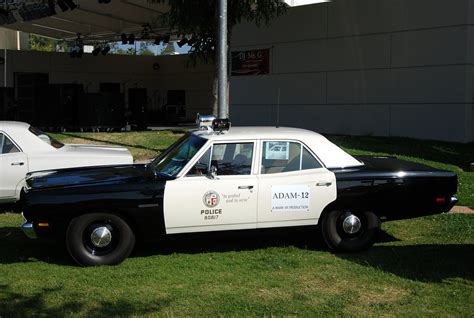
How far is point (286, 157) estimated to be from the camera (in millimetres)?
6301

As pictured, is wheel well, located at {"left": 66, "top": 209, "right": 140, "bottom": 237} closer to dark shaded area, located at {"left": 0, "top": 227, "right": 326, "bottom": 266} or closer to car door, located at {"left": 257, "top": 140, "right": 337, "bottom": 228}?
dark shaded area, located at {"left": 0, "top": 227, "right": 326, "bottom": 266}

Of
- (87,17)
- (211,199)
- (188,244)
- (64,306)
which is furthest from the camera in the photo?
(87,17)

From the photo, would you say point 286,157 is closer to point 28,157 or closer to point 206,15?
point 28,157

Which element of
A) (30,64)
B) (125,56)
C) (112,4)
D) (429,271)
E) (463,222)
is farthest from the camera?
(125,56)

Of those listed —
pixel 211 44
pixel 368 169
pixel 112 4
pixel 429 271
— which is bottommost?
pixel 429 271

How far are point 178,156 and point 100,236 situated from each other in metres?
1.27

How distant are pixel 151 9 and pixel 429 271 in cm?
2264

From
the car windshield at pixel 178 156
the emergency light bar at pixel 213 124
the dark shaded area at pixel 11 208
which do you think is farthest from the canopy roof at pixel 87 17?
the car windshield at pixel 178 156

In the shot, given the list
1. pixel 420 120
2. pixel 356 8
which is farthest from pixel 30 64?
pixel 420 120

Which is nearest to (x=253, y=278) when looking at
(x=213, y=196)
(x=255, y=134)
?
(x=213, y=196)

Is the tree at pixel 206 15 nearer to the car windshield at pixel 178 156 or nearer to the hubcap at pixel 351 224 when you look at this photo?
the car windshield at pixel 178 156

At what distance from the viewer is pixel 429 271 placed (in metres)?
5.60

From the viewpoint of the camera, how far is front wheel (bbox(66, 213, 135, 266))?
569 cm

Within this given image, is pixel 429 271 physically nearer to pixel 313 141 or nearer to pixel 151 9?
pixel 313 141
